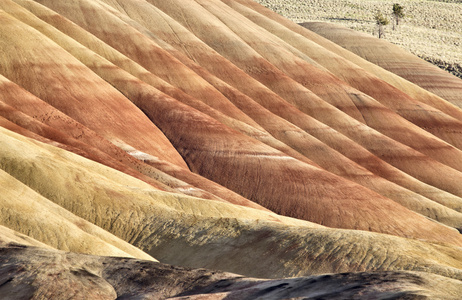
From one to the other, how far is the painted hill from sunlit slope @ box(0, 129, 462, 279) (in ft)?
0.28

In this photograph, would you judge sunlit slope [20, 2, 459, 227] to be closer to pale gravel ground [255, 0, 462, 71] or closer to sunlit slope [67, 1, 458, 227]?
sunlit slope [67, 1, 458, 227]

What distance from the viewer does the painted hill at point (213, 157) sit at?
69.7ft

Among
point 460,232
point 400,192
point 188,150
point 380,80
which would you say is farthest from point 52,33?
point 380,80

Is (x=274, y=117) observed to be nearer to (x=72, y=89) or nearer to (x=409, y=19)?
(x=72, y=89)

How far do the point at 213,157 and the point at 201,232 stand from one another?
22.1 meters

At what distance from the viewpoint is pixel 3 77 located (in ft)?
152

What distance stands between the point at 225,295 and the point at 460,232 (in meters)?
38.8

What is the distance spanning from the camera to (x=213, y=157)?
1998 inches

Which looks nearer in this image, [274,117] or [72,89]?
[72,89]

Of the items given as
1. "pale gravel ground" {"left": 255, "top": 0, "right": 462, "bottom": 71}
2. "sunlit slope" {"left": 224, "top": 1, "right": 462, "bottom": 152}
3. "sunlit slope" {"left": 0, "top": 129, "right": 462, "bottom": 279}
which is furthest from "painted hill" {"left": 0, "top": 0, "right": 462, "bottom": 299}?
"pale gravel ground" {"left": 255, "top": 0, "right": 462, "bottom": 71}

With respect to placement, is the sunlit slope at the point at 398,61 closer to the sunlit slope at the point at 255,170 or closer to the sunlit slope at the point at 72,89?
the sunlit slope at the point at 255,170

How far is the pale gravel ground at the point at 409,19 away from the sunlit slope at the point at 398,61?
1287cm

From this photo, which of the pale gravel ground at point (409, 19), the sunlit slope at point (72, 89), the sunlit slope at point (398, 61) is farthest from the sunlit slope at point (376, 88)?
the sunlit slope at point (72, 89)

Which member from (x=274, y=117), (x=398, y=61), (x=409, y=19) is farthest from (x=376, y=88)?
(x=409, y=19)
